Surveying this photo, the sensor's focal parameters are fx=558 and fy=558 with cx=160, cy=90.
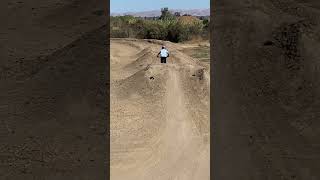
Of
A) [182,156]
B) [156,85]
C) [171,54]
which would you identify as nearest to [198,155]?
[182,156]

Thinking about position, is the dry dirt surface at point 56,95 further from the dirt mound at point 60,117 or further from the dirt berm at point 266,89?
the dirt berm at point 266,89

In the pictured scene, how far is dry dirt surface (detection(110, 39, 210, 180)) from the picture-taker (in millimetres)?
8953

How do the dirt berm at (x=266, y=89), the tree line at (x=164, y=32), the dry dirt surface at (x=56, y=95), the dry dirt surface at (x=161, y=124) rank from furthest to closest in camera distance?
the tree line at (x=164, y=32) < the dry dirt surface at (x=161, y=124) < the dry dirt surface at (x=56, y=95) < the dirt berm at (x=266, y=89)

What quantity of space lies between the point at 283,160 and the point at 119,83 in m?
13.9

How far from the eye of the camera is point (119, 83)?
16328 millimetres

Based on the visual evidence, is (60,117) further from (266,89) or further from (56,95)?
(266,89)

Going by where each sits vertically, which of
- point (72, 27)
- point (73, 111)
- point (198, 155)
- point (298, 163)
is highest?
point (72, 27)

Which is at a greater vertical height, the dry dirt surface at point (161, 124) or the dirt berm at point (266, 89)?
the dirt berm at point (266, 89)

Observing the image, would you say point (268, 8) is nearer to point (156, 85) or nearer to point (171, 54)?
point (156, 85)

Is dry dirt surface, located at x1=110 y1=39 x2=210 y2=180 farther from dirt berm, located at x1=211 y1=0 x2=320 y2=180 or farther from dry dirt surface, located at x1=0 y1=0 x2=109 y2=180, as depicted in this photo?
dry dirt surface, located at x1=0 y1=0 x2=109 y2=180

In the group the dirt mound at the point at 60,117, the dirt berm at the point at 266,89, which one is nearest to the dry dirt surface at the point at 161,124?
the dirt berm at the point at 266,89

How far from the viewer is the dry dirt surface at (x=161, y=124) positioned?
8.95m

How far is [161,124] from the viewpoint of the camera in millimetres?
11906

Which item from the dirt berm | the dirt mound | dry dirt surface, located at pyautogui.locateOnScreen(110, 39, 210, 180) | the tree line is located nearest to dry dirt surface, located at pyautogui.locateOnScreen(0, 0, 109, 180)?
the dirt mound
